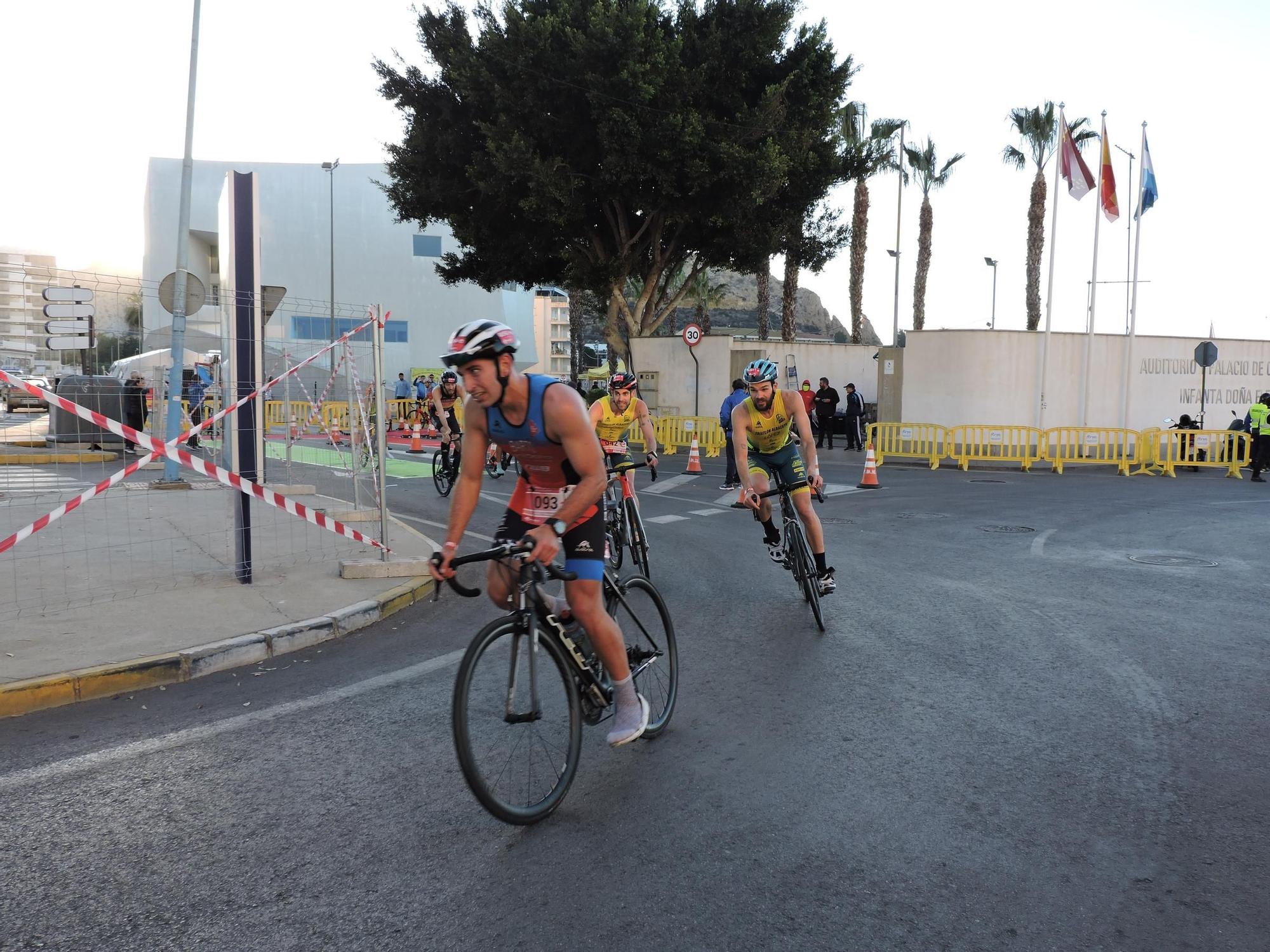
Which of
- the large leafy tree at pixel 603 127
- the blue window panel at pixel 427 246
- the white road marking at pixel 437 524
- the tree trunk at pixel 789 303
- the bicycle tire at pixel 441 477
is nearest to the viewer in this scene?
the white road marking at pixel 437 524

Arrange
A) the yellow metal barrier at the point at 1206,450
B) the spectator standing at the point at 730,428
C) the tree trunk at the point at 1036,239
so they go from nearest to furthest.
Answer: the spectator standing at the point at 730,428, the yellow metal barrier at the point at 1206,450, the tree trunk at the point at 1036,239

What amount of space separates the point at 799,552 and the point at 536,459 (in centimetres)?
377

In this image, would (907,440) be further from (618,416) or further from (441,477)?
(618,416)

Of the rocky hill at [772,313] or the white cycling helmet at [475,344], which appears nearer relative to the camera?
the white cycling helmet at [475,344]

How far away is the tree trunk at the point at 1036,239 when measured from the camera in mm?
41438

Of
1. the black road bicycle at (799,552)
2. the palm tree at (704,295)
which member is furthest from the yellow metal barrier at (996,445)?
the palm tree at (704,295)

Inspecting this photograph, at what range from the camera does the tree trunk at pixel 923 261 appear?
46.7 meters

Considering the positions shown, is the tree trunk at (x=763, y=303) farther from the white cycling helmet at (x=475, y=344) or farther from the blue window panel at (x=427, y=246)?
the white cycling helmet at (x=475, y=344)

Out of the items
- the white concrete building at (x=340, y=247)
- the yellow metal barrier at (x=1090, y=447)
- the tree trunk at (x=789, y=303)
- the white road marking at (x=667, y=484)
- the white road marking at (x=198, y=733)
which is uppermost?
the white concrete building at (x=340, y=247)

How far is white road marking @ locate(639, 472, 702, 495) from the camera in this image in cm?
1669

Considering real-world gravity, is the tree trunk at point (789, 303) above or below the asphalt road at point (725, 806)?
above

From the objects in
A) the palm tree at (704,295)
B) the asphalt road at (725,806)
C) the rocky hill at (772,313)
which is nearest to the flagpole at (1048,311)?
the asphalt road at (725,806)

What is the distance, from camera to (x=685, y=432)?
2623cm

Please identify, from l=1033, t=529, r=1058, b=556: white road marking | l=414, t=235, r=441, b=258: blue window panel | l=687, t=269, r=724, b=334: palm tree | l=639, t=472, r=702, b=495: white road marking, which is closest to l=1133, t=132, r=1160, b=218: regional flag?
l=639, t=472, r=702, b=495: white road marking
